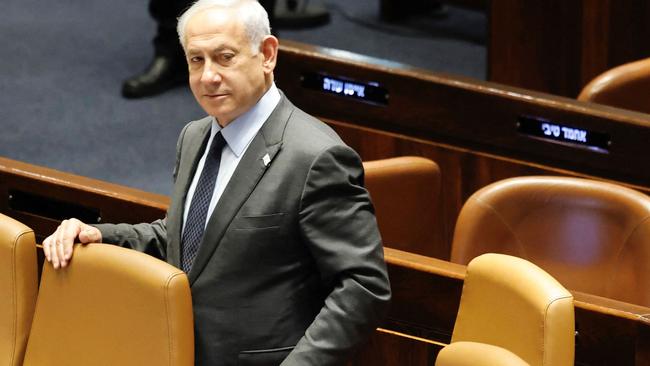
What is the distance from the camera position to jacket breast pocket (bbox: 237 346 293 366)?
1.69 metres

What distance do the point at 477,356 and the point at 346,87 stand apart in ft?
4.48

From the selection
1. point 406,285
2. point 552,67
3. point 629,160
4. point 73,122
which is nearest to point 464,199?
point 629,160

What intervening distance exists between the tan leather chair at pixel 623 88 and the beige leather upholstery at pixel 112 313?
1404 mm

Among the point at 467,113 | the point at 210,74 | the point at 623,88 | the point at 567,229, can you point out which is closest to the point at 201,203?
the point at 210,74

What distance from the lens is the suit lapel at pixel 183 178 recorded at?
1.76 m

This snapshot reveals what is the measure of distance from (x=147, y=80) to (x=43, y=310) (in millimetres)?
2298

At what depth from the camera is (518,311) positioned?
1689mm

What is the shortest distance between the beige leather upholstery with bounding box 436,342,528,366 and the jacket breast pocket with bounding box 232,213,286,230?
0.84 ft

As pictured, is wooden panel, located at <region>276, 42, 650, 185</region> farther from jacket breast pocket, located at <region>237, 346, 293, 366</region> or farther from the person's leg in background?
the person's leg in background

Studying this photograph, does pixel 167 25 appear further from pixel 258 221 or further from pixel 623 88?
pixel 258 221

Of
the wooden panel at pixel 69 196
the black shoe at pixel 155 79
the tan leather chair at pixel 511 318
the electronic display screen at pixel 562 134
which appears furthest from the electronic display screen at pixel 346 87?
the black shoe at pixel 155 79

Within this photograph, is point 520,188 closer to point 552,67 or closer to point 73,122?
point 552,67

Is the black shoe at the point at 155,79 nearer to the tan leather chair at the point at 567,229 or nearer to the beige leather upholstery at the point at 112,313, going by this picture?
the tan leather chair at the point at 567,229

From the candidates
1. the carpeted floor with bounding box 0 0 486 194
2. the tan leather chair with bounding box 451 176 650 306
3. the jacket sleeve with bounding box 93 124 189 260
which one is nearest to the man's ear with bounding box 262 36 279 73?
the jacket sleeve with bounding box 93 124 189 260
